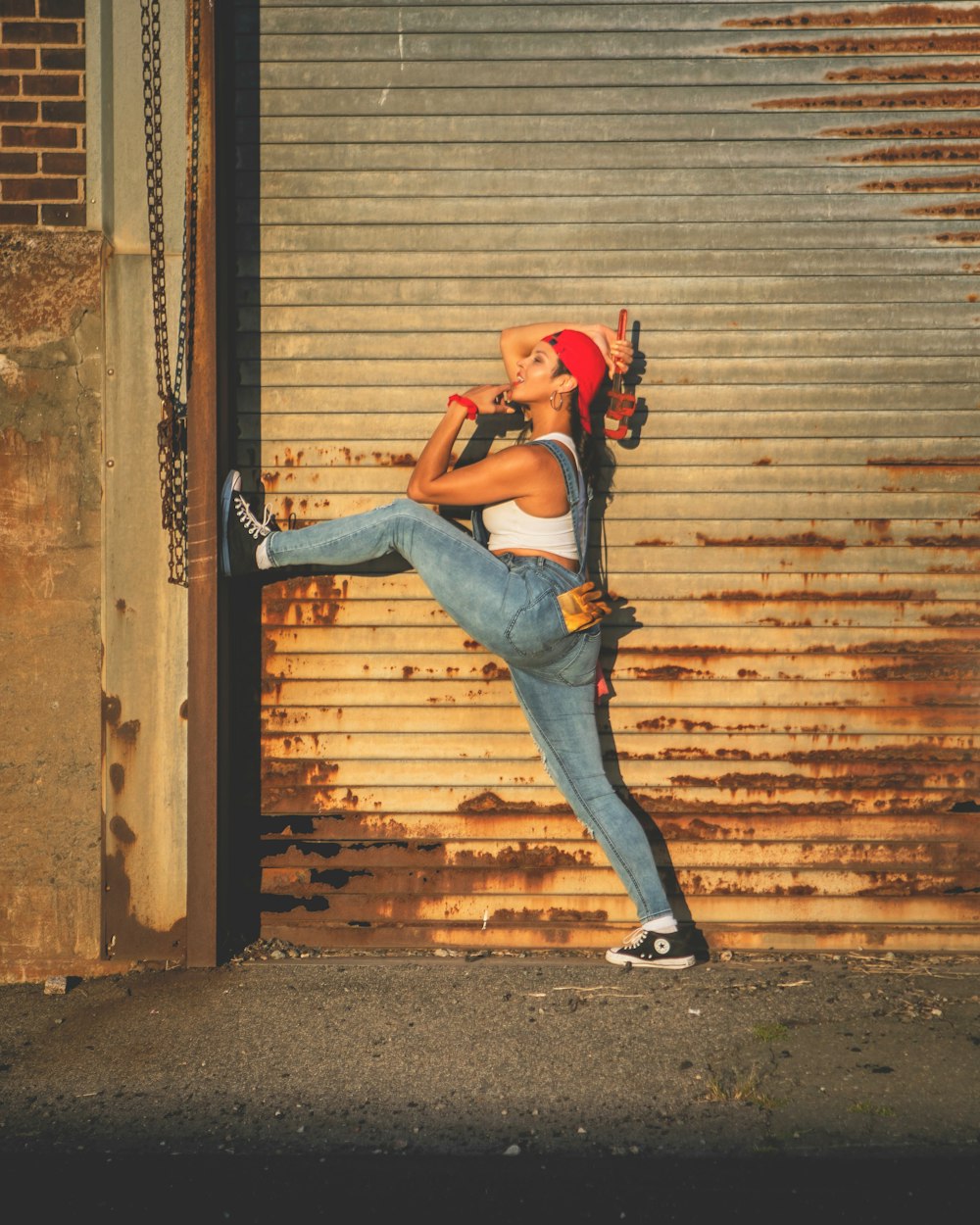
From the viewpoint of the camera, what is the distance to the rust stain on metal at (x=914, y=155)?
426 cm

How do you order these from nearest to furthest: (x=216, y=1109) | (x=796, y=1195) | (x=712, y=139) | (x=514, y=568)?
(x=796, y=1195) → (x=216, y=1109) → (x=514, y=568) → (x=712, y=139)

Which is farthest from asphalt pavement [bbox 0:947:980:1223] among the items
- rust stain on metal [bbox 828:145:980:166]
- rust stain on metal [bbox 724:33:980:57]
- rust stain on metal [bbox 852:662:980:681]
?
rust stain on metal [bbox 724:33:980:57]

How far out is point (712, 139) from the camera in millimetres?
4250

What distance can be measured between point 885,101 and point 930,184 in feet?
1.17

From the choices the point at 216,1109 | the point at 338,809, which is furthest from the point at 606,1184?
the point at 338,809

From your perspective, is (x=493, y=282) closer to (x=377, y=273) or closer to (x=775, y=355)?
(x=377, y=273)

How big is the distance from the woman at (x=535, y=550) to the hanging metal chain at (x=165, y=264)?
196 millimetres

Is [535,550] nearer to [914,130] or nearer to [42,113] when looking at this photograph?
[914,130]

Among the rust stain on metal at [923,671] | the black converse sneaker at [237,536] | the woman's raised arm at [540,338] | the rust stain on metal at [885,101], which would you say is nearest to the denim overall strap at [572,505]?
the woman's raised arm at [540,338]

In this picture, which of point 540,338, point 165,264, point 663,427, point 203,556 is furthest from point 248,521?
point 663,427

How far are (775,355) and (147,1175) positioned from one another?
344cm

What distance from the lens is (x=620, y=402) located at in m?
4.18

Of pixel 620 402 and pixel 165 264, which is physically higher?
pixel 165 264

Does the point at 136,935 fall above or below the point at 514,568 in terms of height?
below
